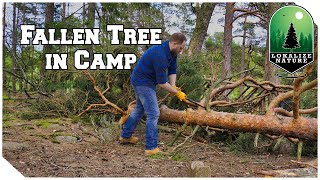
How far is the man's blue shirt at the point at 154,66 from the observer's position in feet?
11.0

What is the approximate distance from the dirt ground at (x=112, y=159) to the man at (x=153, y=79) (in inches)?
10.2

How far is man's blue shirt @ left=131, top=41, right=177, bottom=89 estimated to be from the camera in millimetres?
3354

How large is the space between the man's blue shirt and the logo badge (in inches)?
35.0

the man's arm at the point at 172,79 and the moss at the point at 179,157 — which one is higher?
the man's arm at the point at 172,79

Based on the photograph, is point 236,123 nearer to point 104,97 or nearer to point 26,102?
point 104,97

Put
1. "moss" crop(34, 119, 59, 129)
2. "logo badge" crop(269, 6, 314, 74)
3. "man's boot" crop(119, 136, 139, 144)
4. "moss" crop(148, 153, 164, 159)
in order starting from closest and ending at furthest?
"logo badge" crop(269, 6, 314, 74) → "moss" crop(148, 153, 164, 159) → "man's boot" crop(119, 136, 139, 144) → "moss" crop(34, 119, 59, 129)

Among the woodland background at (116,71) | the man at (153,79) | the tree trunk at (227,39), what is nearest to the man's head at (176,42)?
the man at (153,79)

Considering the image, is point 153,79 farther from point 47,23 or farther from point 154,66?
point 47,23

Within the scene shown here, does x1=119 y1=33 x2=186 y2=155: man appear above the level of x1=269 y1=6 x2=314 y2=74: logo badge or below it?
below

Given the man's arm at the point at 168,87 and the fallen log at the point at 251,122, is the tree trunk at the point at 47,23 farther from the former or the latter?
the fallen log at the point at 251,122

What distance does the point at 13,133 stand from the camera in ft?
13.3

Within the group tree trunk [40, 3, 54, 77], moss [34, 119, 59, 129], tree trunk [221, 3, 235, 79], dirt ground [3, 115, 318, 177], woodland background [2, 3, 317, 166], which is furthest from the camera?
tree trunk [221, 3, 235, 79]

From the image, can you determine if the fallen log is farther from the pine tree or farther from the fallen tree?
the pine tree

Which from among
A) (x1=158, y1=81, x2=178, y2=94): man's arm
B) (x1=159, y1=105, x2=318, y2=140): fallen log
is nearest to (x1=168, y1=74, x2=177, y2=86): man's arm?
(x1=158, y1=81, x2=178, y2=94): man's arm
